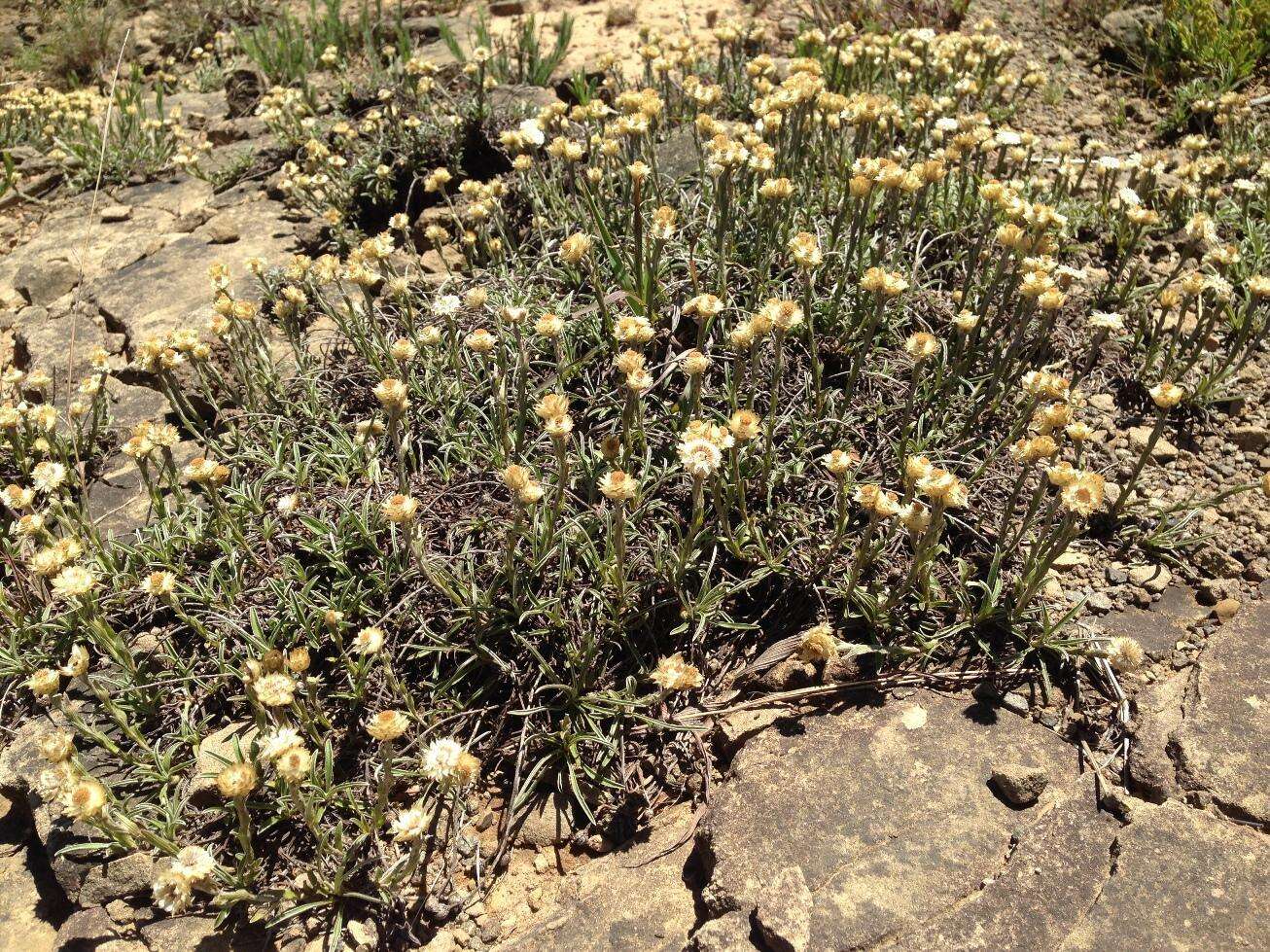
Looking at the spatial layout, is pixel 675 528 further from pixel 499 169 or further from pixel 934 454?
pixel 499 169

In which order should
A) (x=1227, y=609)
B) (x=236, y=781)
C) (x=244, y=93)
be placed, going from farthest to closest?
(x=244, y=93)
(x=1227, y=609)
(x=236, y=781)

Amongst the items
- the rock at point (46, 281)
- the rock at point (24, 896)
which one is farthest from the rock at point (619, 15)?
the rock at point (24, 896)

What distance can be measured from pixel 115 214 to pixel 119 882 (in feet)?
15.9

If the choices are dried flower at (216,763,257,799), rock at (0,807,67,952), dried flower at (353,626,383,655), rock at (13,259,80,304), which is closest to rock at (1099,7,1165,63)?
dried flower at (353,626,383,655)

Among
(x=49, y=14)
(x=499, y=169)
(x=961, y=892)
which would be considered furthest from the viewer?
(x=49, y=14)

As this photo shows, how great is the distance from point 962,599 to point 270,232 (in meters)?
4.75

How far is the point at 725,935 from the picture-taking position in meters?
2.25

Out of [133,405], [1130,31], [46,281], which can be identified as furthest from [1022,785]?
[1130,31]

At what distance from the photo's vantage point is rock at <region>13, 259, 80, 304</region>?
5309 mm

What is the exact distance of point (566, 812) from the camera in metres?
2.84

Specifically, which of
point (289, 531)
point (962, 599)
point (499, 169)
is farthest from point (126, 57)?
point (962, 599)

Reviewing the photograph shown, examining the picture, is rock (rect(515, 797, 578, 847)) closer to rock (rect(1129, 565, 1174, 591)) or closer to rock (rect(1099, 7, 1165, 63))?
rock (rect(1129, 565, 1174, 591))

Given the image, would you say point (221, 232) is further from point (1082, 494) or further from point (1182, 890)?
point (1182, 890)

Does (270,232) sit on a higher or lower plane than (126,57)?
lower
